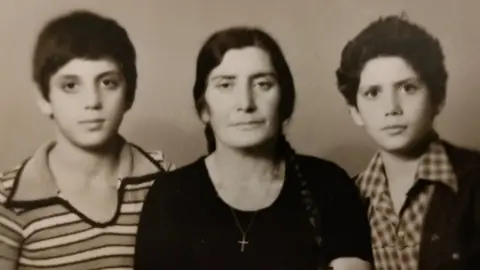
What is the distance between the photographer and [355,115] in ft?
3.68

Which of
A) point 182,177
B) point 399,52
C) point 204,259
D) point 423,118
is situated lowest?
point 204,259

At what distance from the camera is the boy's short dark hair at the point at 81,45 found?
108 cm

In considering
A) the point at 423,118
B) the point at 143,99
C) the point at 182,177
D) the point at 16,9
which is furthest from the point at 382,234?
the point at 16,9

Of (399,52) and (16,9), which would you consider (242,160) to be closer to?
Answer: (399,52)

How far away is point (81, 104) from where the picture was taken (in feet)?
3.51

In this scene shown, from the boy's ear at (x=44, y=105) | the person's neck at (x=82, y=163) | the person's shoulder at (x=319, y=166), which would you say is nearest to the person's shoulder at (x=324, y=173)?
the person's shoulder at (x=319, y=166)

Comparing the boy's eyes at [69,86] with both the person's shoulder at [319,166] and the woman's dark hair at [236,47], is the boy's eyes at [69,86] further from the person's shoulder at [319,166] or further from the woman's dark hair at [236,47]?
the person's shoulder at [319,166]

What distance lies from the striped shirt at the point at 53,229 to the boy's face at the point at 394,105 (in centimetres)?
41

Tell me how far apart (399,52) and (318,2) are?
16 centimetres

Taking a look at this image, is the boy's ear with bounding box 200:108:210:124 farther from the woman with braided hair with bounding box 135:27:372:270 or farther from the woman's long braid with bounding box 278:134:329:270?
the woman's long braid with bounding box 278:134:329:270

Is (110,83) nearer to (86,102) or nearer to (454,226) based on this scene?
(86,102)

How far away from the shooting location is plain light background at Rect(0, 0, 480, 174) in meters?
1.09

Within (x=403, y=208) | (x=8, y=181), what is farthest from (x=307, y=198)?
(x=8, y=181)

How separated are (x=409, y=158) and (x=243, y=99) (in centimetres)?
30
